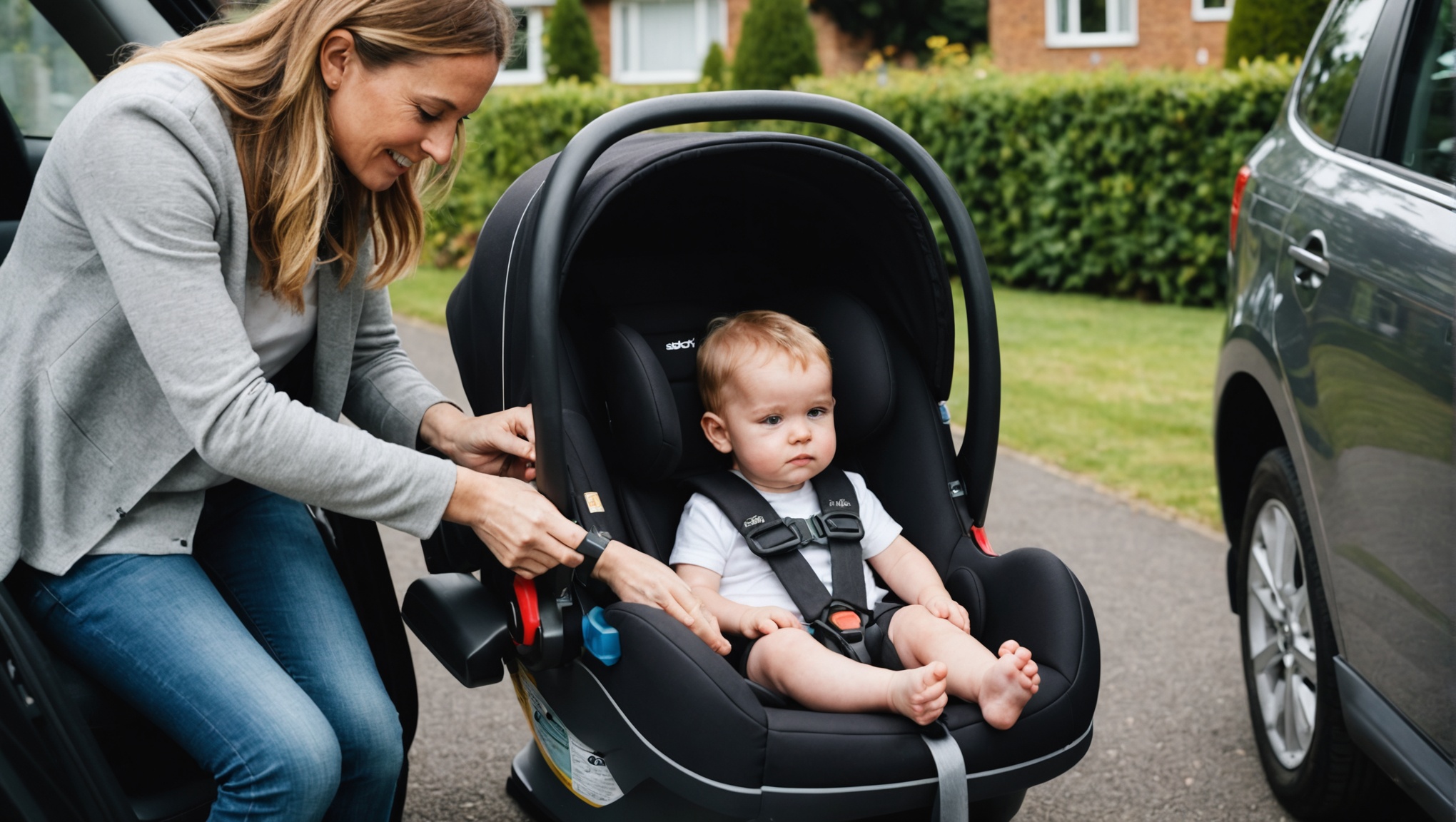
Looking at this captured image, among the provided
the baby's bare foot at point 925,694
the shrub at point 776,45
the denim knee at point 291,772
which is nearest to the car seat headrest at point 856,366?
the baby's bare foot at point 925,694

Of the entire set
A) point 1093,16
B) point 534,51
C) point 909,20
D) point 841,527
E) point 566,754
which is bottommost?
point 566,754

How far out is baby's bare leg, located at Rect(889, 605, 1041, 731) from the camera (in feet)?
7.04

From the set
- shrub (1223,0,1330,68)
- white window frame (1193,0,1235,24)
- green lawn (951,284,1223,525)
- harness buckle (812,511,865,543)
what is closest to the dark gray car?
harness buckle (812,511,865,543)

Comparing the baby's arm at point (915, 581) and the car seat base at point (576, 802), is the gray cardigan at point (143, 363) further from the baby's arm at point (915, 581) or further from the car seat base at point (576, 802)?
the baby's arm at point (915, 581)

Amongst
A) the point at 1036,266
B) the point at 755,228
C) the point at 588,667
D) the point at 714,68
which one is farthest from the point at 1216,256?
the point at 714,68

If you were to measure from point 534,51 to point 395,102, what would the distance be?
25.6 meters

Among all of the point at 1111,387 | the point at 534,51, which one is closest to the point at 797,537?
the point at 1111,387

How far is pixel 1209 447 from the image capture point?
6.65 m

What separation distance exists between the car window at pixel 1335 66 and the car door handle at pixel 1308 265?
0.37 m

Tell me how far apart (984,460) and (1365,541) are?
0.75m

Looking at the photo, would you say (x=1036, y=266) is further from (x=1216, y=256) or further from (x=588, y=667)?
(x=588, y=667)

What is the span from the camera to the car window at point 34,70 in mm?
3354

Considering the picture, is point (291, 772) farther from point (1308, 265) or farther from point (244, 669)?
point (1308, 265)

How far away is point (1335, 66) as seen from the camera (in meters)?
3.33
